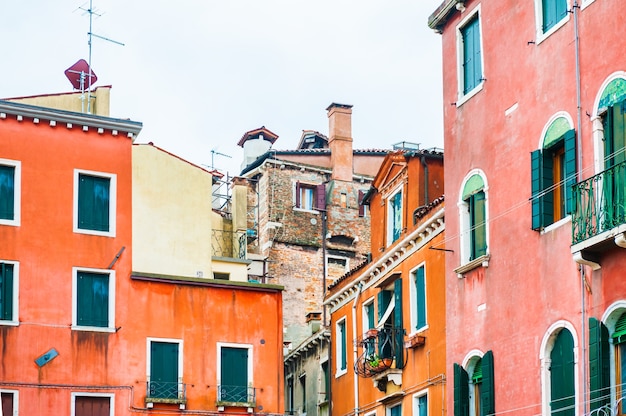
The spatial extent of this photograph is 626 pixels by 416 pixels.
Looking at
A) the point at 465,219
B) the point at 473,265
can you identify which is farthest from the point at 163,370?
the point at 473,265

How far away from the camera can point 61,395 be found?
3494cm

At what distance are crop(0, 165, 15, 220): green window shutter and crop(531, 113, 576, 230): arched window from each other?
14694mm

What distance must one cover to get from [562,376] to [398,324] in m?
10.6

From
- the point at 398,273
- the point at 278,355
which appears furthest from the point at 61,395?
the point at 398,273

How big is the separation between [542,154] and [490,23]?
13.5ft

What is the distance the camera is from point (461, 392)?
2931 cm

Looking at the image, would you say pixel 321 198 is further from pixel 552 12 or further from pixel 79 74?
pixel 552 12

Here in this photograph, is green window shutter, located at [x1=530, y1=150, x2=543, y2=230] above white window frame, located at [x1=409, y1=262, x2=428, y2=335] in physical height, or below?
above

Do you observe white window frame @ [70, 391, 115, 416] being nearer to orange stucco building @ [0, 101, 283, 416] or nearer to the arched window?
orange stucco building @ [0, 101, 283, 416]

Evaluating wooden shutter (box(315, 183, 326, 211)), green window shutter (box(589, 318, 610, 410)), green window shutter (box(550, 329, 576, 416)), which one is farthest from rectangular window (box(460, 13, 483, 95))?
wooden shutter (box(315, 183, 326, 211))

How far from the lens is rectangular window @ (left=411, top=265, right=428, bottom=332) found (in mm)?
34156

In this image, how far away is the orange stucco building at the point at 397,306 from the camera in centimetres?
3334

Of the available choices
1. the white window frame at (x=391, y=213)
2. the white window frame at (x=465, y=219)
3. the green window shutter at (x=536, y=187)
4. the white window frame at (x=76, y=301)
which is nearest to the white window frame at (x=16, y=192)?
the white window frame at (x=76, y=301)

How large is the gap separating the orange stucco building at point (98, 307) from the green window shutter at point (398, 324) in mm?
3935
